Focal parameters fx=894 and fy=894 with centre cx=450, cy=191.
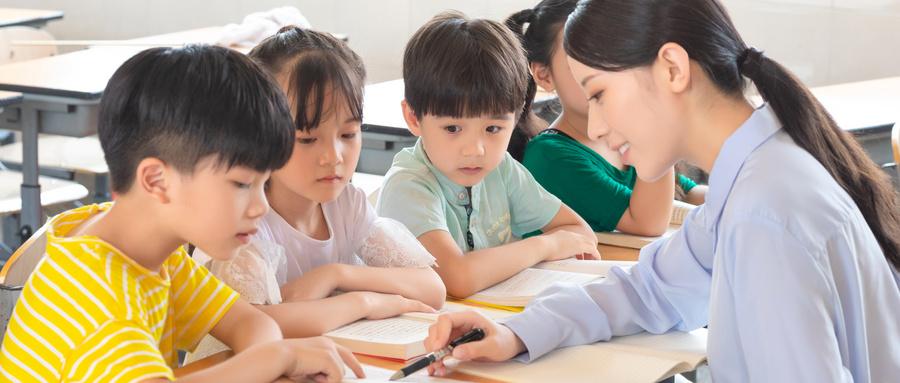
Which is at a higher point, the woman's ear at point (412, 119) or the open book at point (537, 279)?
the woman's ear at point (412, 119)

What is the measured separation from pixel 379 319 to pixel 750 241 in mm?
510

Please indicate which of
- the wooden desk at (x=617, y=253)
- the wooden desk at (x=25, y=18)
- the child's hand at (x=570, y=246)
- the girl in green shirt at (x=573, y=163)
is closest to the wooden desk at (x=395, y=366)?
the child's hand at (x=570, y=246)

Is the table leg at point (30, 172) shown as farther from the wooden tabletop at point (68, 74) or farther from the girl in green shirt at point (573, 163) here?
the girl in green shirt at point (573, 163)

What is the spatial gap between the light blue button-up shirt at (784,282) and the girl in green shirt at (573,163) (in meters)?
0.63

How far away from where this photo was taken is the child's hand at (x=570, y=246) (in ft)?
5.10

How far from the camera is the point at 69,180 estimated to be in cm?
371

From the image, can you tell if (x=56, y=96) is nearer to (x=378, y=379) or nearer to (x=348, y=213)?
(x=348, y=213)

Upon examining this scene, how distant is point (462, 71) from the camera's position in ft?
4.86

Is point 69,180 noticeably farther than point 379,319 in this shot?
Yes

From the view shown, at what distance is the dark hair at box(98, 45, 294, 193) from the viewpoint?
2.94 ft

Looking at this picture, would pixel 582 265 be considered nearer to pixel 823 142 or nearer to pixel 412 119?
pixel 412 119

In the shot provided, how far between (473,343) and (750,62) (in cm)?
47

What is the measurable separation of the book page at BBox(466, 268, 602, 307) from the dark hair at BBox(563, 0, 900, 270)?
0.39 m

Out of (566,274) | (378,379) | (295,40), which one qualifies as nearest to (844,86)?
(566,274)
